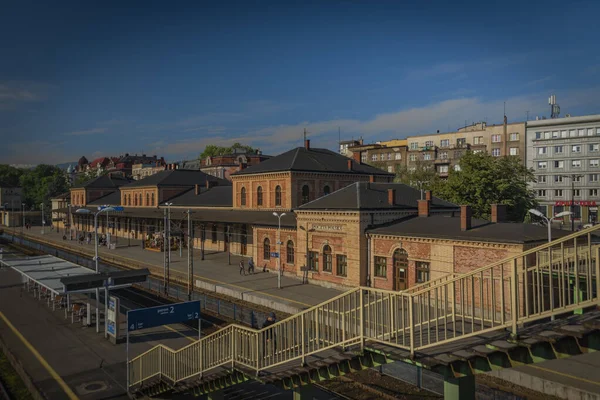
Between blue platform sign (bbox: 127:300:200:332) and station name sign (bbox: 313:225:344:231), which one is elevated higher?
station name sign (bbox: 313:225:344:231)

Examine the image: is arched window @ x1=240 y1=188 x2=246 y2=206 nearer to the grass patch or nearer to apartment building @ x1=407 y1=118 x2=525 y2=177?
the grass patch

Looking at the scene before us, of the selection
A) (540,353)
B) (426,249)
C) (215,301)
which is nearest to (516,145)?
(426,249)

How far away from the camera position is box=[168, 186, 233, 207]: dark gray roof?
5941 cm

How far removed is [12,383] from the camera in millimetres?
18422

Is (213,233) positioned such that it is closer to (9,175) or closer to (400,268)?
(400,268)

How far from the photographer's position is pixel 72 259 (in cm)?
5191

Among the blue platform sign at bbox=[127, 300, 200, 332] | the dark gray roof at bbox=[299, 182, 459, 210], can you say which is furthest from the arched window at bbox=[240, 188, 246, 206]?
the blue platform sign at bbox=[127, 300, 200, 332]

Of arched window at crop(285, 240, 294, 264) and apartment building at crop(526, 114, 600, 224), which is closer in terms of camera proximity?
arched window at crop(285, 240, 294, 264)

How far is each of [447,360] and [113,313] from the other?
718 inches

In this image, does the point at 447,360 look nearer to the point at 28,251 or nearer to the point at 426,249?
the point at 426,249

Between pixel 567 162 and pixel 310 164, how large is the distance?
156 ft

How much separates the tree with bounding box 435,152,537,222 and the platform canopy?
1290 inches

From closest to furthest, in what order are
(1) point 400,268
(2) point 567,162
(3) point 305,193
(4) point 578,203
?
(1) point 400,268
(3) point 305,193
(4) point 578,203
(2) point 567,162

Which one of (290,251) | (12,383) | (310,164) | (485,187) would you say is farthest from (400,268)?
(12,383)
